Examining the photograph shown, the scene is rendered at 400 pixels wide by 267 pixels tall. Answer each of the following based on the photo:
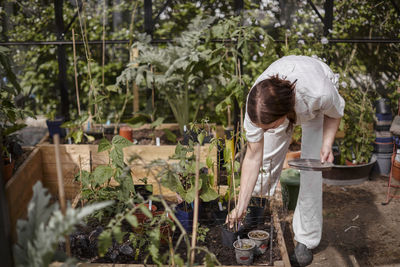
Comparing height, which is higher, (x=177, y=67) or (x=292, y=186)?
(x=177, y=67)

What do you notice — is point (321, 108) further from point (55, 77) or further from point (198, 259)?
point (55, 77)

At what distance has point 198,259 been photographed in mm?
2500

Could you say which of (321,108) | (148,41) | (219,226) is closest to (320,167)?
(321,108)

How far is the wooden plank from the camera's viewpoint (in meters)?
2.87

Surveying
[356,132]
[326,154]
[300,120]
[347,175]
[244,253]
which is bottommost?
[347,175]

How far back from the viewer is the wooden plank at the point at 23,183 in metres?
2.87

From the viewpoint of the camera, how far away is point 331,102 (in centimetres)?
245

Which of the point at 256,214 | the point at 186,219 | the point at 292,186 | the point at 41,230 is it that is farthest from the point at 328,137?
the point at 41,230

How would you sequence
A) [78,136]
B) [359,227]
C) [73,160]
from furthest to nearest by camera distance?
[78,136]
[73,160]
[359,227]

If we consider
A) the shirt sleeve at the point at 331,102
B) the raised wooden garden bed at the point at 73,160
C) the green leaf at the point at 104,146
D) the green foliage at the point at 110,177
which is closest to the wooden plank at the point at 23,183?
the raised wooden garden bed at the point at 73,160

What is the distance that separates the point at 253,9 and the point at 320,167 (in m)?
2.74

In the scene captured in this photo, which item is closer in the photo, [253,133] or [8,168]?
[253,133]

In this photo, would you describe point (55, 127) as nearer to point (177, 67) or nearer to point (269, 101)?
point (177, 67)

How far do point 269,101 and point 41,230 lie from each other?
1.22 m
